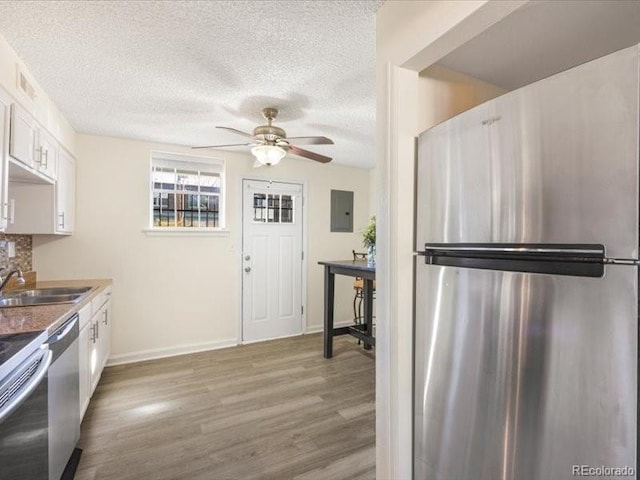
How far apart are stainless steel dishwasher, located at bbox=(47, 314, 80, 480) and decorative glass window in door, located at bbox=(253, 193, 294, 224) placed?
2459mm

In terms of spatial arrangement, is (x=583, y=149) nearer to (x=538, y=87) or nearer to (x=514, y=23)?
(x=538, y=87)

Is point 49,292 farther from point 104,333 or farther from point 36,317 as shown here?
point 36,317

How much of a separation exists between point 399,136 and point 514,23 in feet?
2.24

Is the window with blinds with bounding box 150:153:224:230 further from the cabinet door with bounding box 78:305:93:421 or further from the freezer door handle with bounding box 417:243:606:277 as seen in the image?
→ the freezer door handle with bounding box 417:243:606:277

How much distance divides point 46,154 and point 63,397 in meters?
1.71

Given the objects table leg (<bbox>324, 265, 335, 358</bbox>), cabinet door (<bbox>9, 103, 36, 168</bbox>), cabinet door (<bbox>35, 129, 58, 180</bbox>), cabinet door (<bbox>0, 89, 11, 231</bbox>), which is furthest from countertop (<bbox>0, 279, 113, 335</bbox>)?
table leg (<bbox>324, 265, 335, 358</bbox>)

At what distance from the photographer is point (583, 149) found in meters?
0.90

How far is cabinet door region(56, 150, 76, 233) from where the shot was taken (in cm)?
268

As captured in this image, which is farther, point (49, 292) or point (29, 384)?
point (49, 292)

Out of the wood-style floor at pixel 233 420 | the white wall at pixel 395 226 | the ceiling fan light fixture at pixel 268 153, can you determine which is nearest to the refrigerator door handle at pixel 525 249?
the white wall at pixel 395 226

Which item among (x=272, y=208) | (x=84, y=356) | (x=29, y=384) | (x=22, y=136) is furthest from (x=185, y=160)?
(x=29, y=384)

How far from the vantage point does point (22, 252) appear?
294 cm

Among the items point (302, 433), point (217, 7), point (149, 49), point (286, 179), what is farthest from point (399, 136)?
point (286, 179)

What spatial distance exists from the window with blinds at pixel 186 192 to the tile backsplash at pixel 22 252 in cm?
106
